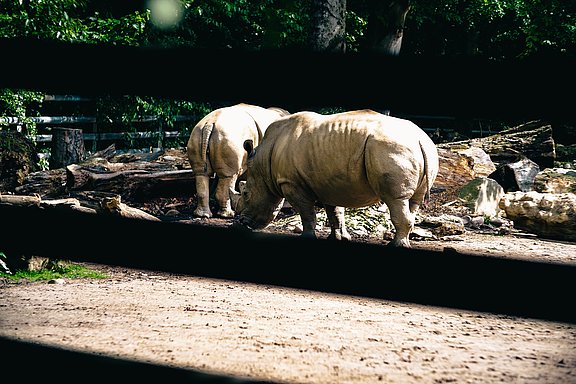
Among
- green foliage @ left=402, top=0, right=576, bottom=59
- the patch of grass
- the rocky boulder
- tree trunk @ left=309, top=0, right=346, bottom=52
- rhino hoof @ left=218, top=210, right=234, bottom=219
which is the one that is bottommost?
the patch of grass

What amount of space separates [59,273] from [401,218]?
303 centimetres

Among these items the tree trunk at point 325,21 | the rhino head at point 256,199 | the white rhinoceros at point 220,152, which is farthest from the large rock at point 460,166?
the rhino head at point 256,199

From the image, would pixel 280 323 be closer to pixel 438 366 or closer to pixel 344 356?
pixel 344 356

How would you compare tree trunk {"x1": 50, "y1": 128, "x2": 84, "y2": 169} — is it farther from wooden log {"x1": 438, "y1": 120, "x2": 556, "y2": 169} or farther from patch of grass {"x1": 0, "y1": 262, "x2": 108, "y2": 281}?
patch of grass {"x1": 0, "y1": 262, "x2": 108, "y2": 281}

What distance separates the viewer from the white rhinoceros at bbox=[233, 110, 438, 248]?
7.59 meters

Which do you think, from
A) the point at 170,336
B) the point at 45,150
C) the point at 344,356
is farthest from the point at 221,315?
the point at 45,150

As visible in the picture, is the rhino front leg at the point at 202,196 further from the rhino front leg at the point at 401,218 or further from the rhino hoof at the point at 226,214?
the rhino front leg at the point at 401,218

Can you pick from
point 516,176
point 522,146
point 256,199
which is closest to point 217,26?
point 522,146

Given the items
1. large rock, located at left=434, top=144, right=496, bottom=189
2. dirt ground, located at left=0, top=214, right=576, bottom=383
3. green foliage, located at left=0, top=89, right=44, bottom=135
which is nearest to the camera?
dirt ground, located at left=0, top=214, right=576, bottom=383

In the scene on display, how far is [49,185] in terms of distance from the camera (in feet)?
38.5

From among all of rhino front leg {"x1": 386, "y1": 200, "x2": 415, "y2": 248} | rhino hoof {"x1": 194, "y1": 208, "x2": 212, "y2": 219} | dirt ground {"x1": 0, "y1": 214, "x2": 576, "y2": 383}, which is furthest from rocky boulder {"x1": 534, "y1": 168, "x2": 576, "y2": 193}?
dirt ground {"x1": 0, "y1": 214, "x2": 576, "y2": 383}

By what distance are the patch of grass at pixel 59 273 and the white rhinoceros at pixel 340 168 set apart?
1.96 metres

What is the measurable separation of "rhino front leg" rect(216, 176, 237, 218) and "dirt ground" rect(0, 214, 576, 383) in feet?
14.5

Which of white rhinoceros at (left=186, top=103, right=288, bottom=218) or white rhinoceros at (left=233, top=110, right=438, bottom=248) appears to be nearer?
white rhinoceros at (left=233, top=110, right=438, bottom=248)
